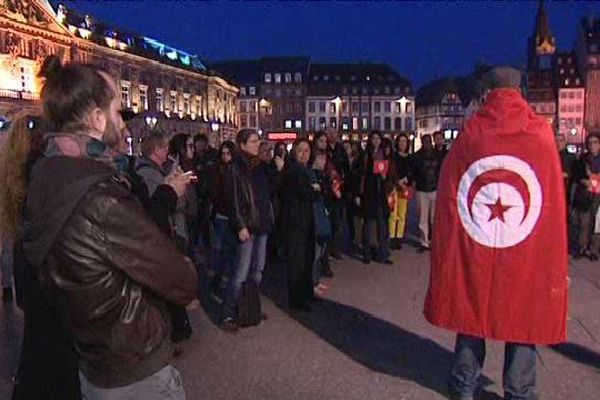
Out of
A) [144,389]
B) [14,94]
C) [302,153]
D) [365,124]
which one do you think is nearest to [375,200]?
[302,153]

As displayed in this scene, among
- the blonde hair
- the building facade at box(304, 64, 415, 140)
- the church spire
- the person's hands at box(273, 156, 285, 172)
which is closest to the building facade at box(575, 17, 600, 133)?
the church spire

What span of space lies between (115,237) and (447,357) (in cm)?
402

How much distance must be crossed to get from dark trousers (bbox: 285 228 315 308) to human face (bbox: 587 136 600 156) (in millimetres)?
5401

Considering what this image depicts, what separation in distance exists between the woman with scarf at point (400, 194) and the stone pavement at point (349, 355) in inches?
136

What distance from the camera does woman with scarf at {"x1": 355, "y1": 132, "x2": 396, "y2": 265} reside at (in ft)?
33.0

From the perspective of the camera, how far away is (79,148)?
2105mm

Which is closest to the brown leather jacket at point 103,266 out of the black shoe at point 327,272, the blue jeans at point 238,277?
the blue jeans at point 238,277

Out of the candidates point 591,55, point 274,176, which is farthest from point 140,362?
point 591,55

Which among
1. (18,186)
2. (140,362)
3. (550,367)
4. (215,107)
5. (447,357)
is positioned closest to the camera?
(140,362)

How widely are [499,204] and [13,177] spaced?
2.70 meters

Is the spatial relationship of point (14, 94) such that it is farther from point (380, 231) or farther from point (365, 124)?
point (380, 231)

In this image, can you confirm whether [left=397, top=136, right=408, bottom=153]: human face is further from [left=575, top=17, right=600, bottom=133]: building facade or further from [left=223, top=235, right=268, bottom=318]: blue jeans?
[left=575, top=17, right=600, bottom=133]: building facade

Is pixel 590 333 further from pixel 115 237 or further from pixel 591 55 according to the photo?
pixel 591 55

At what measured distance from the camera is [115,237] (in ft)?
6.66
